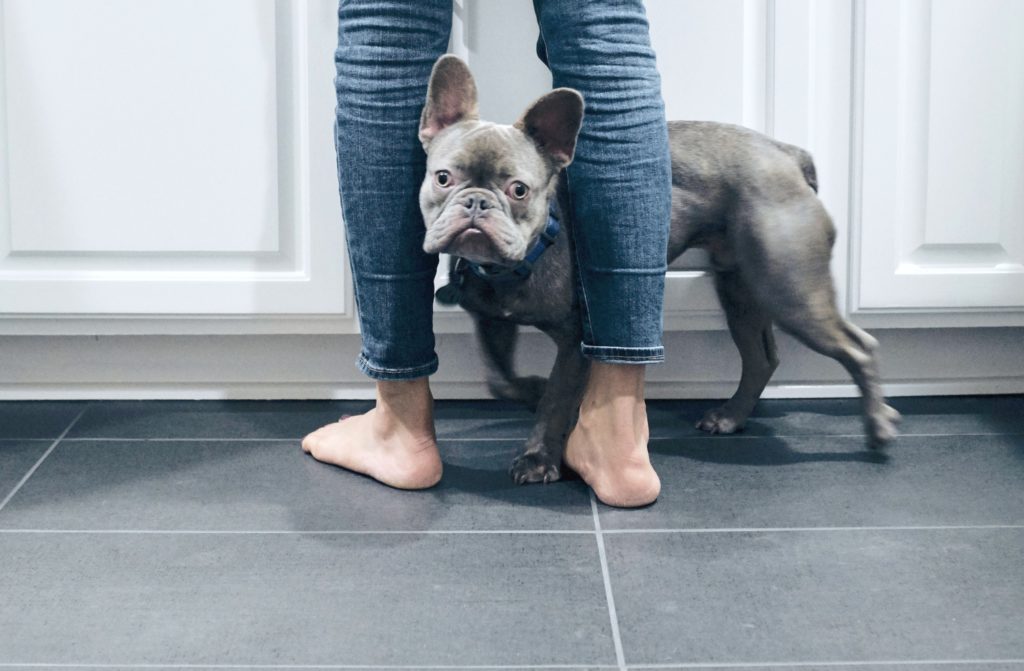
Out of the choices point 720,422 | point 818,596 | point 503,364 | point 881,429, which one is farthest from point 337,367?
point 818,596

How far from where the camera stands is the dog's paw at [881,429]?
4.75 feet

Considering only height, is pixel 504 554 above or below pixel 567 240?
below

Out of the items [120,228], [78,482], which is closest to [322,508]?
[78,482]

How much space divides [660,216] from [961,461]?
0.53 metres

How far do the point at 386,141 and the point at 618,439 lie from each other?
417mm

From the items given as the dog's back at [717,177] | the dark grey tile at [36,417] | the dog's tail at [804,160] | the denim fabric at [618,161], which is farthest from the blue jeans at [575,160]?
the dark grey tile at [36,417]

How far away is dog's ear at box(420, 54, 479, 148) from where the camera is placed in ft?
3.93

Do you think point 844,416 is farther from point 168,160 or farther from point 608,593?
point 168,160

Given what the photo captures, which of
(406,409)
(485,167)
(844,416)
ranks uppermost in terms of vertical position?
(485,167)

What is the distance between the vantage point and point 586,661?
3.01 ft

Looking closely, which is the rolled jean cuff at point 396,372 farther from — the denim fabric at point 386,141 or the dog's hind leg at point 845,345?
the dog's hind leg at point 845,345

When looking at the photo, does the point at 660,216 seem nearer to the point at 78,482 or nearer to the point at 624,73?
the point at 624,73

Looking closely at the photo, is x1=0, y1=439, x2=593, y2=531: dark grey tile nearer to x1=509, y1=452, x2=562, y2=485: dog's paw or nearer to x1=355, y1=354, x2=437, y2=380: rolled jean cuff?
x1=509, y1=452, x2=562, y2=485: dog's paw

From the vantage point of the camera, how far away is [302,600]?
1.03 metres
